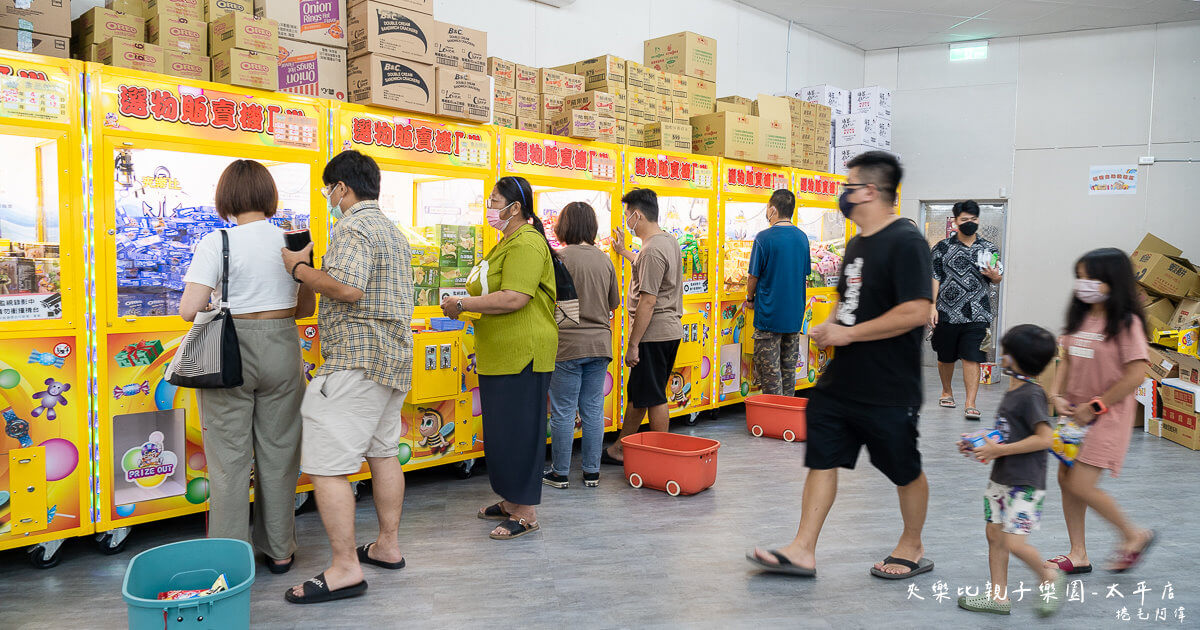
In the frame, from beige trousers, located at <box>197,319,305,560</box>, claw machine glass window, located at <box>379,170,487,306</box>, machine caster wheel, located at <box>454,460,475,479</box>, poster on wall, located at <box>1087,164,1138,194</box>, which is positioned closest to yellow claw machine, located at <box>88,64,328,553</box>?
beige trousers, located at <box>197,319,305,560</box>

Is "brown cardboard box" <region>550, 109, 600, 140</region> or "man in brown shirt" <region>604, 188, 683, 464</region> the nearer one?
"man in brown shirt" <region>604, 188, 683, 464</region>

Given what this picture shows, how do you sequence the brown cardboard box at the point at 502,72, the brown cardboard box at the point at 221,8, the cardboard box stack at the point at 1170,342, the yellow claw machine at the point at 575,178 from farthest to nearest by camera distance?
1. the cardboard box stack at the point at 1170,342
2. the brown cardboard box at the point at 502,72
3. the yellow claw machine at the point at 575,178
4. the brown cardboard box at the point at 221,8

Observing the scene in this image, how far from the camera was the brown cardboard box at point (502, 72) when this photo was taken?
4867 millimetres

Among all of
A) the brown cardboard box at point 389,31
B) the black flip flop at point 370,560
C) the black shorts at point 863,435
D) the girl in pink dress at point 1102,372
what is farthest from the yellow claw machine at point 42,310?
the girl in pink dress at point 1102,372

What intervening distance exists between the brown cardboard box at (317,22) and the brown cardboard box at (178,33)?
16.5 inches

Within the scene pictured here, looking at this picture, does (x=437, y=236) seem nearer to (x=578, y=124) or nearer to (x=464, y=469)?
(x=578, y=124)

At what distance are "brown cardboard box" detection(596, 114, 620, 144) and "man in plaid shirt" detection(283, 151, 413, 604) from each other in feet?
7.77

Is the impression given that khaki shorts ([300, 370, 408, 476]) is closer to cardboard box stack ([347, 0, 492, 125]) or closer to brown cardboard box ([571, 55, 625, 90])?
cardboard box stack ([347, 0, 492, 125])

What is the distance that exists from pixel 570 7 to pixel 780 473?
426 cm

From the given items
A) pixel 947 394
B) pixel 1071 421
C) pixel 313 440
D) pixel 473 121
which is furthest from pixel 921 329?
pixel 947 394

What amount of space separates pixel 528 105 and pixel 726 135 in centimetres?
179

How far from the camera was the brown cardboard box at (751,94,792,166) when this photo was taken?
652cm

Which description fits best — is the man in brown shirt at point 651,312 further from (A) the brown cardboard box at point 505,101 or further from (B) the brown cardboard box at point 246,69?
(B) the brown cardboard box at point 246,69

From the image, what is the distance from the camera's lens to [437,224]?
14.6ft
